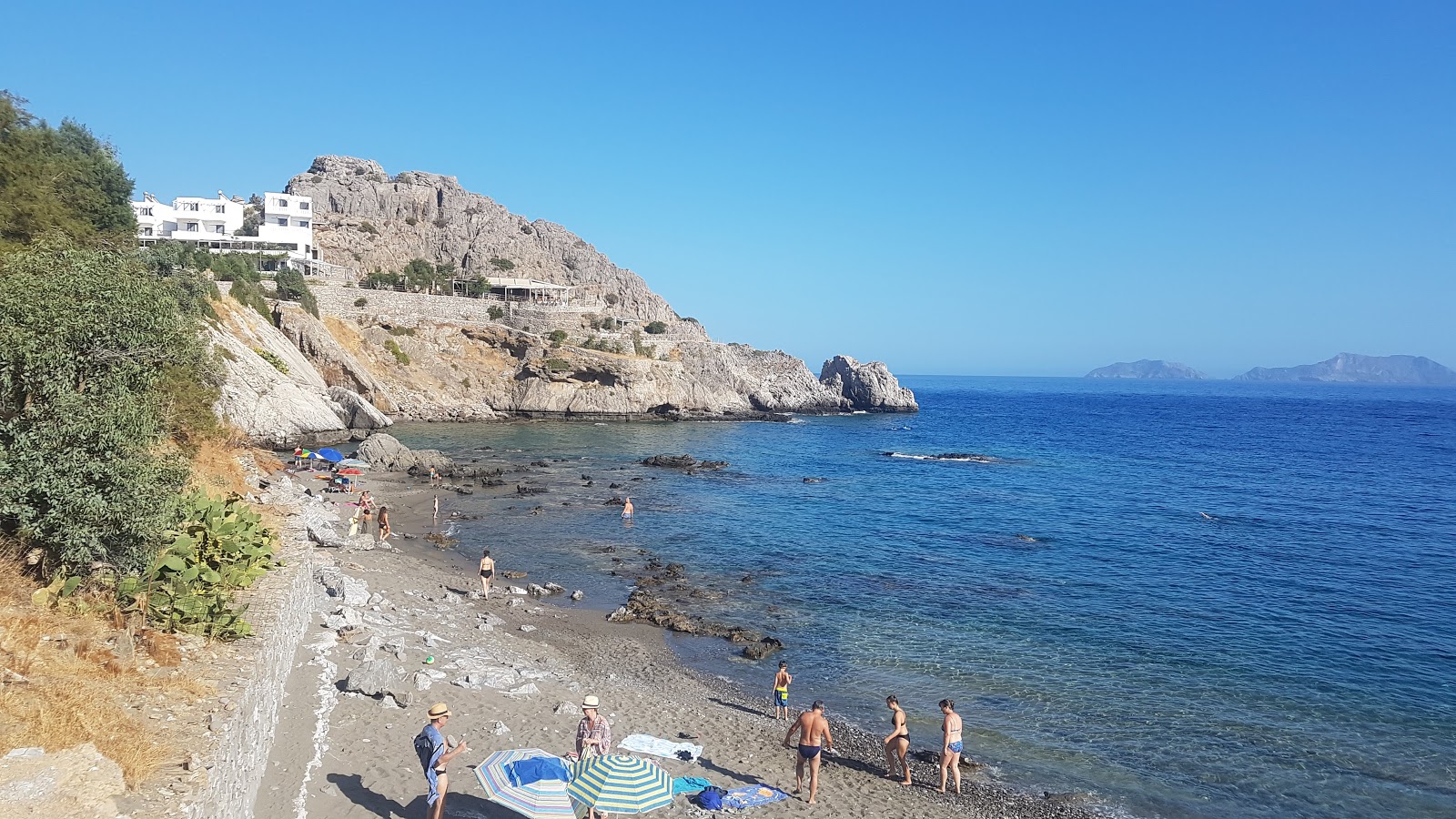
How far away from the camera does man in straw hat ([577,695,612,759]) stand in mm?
11859

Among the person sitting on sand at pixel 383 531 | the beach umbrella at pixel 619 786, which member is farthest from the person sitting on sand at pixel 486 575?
the beach umbrella at pixel 619 786

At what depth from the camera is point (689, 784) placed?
39.9 feet

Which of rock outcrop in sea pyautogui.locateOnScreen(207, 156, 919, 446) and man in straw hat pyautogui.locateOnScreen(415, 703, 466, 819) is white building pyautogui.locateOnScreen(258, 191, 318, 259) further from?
man in straw hat pyautogui.locateOnScreen(415, 703, 466, 819)

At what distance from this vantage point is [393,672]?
13.9 m

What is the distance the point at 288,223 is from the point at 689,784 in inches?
3541

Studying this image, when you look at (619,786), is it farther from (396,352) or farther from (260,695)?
(396,352)

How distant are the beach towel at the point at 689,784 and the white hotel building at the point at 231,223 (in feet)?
268

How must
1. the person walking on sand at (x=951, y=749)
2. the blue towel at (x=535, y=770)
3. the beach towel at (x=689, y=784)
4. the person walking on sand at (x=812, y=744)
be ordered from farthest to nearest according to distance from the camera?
the person walking on sand at (x=951, y=749) < the person walking on sand at (x=812, y=744) < the beach towel at (x=689, y=784) < the blue towel at (x=535, y=770)

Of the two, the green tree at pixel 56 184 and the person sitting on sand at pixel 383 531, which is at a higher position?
the green tree at pixel 56 184

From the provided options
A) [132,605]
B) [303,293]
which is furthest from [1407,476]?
[303,293]

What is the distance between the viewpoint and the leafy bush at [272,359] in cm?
4961

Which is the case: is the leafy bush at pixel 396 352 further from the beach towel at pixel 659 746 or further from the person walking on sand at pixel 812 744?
the person walking on sand at pixel 812 744

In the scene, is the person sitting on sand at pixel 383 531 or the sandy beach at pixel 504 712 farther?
the person sitting on sand at pixel 383 531

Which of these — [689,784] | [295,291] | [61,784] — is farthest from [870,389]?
[61,784]
